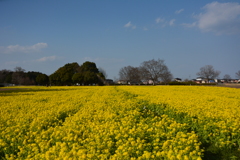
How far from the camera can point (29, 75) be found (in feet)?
338

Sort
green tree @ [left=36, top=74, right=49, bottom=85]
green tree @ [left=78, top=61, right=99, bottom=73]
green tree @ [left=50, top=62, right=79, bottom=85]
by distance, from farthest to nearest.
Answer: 1. green tree @ [left=78, top=61, right=99, bottom=73]
2. green tree @ [left=50, top=62, right=79, bottom=85]
3. green tree @ [left=36, top=74, right=49, bottom=85]

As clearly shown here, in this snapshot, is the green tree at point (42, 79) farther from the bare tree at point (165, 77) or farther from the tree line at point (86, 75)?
the bare tree at point (165, 77)

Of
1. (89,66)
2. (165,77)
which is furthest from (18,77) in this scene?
(165,77)

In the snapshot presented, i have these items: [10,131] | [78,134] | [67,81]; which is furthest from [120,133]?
[67,81]

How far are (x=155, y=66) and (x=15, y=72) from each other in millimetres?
60122

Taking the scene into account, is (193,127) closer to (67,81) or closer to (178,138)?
(178,138)

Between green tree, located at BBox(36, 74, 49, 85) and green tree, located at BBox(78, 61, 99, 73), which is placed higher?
green tree, located at BBox(78, 61, 99, 73)

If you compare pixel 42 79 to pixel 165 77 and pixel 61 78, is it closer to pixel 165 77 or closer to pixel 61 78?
pixel 61 78

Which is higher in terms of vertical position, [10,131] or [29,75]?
[29,75]

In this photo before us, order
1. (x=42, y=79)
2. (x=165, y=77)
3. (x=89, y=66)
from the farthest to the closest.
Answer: (x=89, y=66)
(x=165, y=77)
(x=42, y=79)

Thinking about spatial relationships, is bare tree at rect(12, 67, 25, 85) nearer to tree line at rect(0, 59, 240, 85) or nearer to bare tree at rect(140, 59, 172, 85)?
tree line at rect(0, 59, 240, 85)

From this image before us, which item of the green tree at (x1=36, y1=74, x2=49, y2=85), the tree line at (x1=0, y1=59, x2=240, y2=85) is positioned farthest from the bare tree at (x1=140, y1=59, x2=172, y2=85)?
the green tree at (x1=36, y1=74, x2=49, y2=85)

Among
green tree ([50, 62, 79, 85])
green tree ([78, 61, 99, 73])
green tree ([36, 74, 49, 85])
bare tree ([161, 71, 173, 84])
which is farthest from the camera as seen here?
green tree ([78, 61, 99, 73])

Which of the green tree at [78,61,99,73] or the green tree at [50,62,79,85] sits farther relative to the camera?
the green tree at [78,61,99,73]
